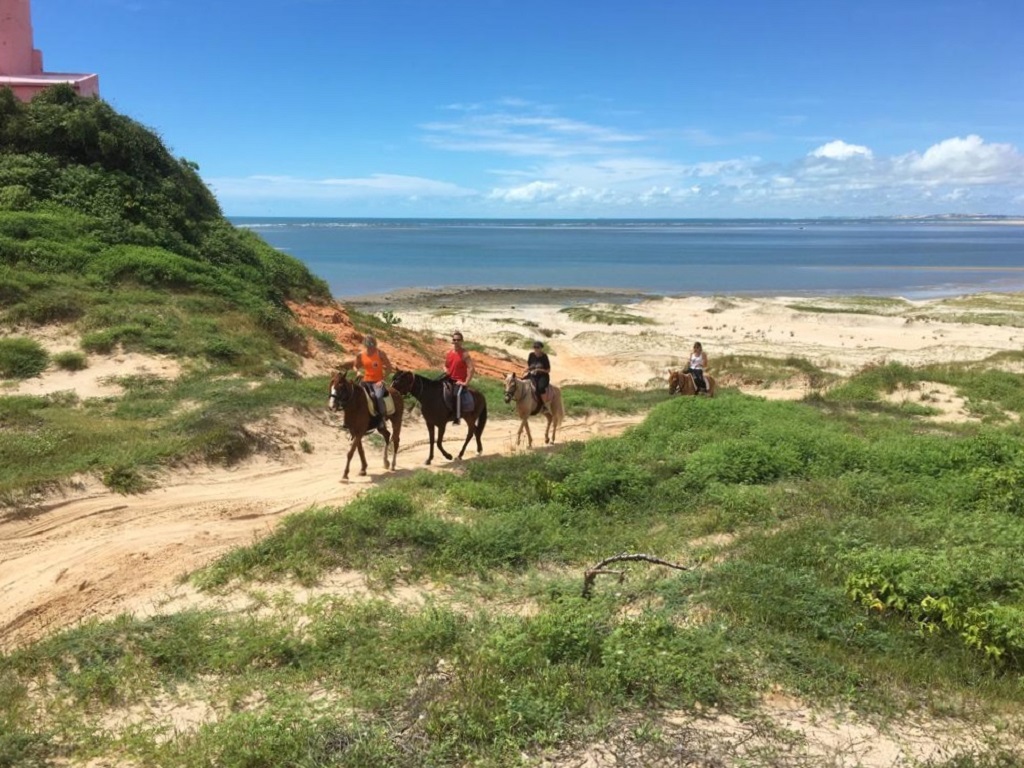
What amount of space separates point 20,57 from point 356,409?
2453cm

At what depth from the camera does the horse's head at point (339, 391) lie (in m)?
11.2

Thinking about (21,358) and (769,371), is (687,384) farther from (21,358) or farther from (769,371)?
(21,358)

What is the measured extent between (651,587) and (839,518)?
325 cm

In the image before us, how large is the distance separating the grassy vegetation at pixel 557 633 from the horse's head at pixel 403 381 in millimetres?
2993

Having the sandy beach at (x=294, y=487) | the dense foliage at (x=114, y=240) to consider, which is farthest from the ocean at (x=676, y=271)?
the dense foliage at (x=114, y=240)

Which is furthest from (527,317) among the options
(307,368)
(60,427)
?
(60,427)

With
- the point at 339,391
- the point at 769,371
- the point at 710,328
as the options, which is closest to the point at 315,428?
the point at 339,391

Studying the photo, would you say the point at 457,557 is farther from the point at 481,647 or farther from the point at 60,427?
the point at 60,427

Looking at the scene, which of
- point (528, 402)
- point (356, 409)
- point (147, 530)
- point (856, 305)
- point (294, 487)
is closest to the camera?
point (147, 530)

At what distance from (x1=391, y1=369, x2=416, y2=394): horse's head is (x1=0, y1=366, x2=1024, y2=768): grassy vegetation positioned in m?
2.99

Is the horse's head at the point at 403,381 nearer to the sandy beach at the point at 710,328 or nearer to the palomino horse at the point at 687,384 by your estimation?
the palomino horse at the point at 687,384

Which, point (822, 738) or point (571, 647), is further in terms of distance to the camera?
point (571, 647)

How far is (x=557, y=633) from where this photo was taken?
18.6 feet

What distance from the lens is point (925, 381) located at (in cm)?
2127
